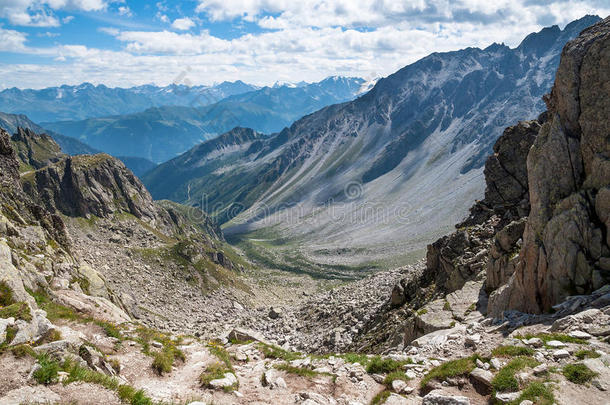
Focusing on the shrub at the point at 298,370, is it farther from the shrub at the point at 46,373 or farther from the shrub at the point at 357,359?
the shrub at the point at 46,373

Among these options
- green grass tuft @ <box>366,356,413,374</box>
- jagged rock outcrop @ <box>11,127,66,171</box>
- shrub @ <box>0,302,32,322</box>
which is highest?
jagged rock outcrop @ <box>11,127,66,171</box>

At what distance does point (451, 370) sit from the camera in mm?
14047

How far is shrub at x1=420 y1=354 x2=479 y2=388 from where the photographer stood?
14.0 meters

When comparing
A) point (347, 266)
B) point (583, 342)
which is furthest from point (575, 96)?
point (347, 266)

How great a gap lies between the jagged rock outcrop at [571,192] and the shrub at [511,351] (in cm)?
583

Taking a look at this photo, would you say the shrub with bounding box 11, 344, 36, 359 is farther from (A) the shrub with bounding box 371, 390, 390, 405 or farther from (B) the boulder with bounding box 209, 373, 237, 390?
(A) the shrub with bounding box 371, 390, 390, 405

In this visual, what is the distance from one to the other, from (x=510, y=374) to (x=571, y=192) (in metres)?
12.8

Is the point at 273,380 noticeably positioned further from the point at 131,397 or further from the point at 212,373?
the point at 131,397

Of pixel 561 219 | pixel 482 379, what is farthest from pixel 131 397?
pixel 561 219

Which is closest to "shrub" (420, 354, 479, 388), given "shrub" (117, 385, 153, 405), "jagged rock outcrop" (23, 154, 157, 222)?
"shrub" (117, 385, 153, 405)

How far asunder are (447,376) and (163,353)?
12.7 meters

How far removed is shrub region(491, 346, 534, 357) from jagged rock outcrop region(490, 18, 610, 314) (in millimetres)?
5834

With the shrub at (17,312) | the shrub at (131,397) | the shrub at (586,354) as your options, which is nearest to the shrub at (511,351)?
the shrub at (586,354)

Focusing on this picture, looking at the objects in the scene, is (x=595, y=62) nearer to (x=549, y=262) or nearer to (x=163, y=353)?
(x=549, y=262)
